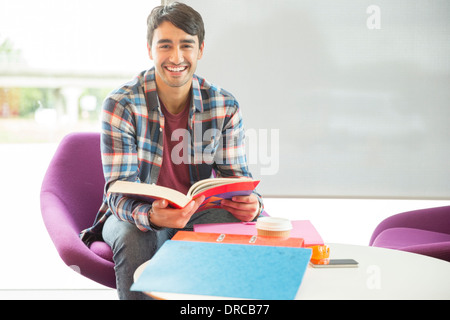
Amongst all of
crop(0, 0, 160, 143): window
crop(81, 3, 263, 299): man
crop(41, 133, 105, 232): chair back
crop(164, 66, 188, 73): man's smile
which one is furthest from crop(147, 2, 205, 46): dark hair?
crop(0, 0, 160, 143): window

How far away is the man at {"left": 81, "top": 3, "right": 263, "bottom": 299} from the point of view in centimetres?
175

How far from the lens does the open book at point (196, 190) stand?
1.34 metres

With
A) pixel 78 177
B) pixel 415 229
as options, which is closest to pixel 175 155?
pixel 78 177

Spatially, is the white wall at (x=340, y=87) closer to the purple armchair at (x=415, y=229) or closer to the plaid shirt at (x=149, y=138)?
the purple armchair at (x=415, y=229)

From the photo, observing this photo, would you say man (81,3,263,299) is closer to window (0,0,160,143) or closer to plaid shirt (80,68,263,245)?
plaid shirt (80,68,263,245)

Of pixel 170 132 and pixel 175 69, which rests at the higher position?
pixel 175 69

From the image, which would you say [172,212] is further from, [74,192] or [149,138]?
[74,192]

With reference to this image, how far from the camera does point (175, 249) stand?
3.90 feet

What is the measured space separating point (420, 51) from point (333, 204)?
35.9 inches

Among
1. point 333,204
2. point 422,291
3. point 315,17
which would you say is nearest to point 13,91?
point 315,17

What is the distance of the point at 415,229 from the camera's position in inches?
92.1

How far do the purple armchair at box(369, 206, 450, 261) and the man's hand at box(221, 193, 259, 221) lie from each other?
0.71 m

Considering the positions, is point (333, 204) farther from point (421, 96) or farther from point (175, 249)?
point (175, 249)

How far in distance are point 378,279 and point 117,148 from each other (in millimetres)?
966
